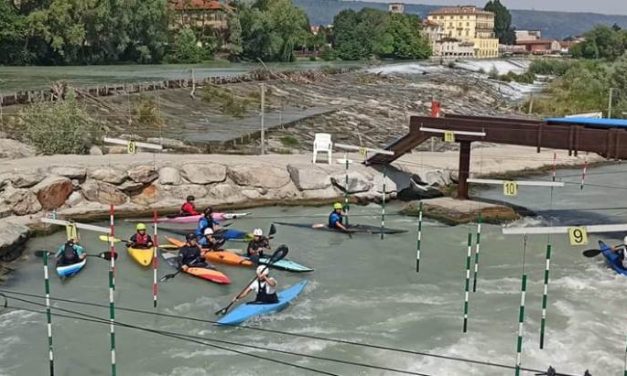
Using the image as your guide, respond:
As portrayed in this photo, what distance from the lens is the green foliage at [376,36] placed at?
14988 cm

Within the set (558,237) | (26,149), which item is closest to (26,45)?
(26,149)

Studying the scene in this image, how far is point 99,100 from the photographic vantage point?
135 ft

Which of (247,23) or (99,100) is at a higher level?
(247,23)

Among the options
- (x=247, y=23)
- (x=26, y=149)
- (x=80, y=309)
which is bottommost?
(x=80, y=309)

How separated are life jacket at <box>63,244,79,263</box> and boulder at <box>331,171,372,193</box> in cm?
1137

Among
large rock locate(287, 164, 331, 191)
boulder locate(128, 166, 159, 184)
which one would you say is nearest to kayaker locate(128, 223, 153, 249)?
boulder locate(128, 166, 159, 184)

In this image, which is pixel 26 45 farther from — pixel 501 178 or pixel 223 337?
pixel 223 337

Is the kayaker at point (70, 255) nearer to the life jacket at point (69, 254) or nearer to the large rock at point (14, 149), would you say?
the life jacket at point (69, 254)

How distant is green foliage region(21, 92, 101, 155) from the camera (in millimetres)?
27984

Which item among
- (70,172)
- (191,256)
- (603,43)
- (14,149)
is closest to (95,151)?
(14,149)

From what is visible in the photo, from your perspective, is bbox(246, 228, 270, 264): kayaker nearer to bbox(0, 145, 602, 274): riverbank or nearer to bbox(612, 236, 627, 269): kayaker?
bbox(0, 145, 602, 274): riverbank

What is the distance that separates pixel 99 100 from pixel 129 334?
94.7ft

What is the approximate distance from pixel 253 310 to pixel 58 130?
16178mm

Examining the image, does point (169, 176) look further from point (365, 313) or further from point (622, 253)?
point (622, 253)
